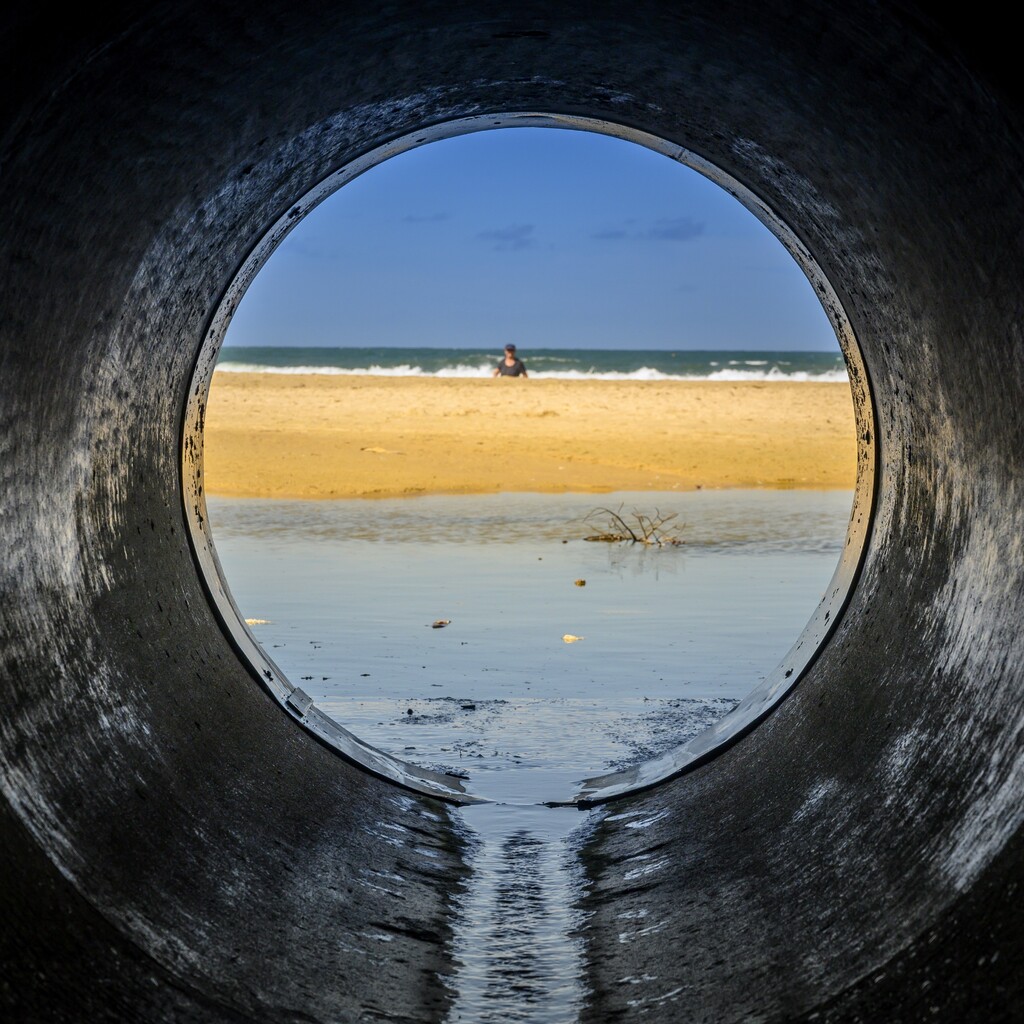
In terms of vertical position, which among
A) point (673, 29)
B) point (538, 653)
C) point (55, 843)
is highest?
point (538, 653)

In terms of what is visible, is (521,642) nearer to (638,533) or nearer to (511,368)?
(638,533)

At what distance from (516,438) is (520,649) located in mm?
12426

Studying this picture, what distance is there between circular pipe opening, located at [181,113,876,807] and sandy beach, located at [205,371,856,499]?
9738 mm

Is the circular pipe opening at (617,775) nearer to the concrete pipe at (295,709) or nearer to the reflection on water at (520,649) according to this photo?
the concrete pipe at (295,709)

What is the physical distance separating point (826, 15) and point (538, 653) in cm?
450

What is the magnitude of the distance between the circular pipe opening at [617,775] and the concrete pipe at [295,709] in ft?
0.16

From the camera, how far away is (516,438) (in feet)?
62.7

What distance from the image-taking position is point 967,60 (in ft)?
7.07

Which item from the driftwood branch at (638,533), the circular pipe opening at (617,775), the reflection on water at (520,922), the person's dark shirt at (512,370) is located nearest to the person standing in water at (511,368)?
the person's dark shirt at (512,370)

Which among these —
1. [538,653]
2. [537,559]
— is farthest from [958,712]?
[537,559]

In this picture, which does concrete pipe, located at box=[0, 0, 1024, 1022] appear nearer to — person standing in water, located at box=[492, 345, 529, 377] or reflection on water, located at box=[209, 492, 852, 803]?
reflection on water, located at box=[209, 492, 852, 803]

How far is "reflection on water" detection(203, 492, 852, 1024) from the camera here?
12.3ft

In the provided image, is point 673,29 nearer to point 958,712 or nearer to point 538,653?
point 958,712

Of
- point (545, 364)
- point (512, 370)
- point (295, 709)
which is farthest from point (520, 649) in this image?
point (545, 364)
